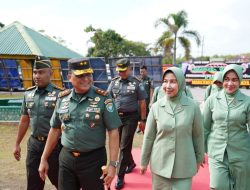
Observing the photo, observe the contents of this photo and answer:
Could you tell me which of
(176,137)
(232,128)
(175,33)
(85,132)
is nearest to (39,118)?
(85,132)

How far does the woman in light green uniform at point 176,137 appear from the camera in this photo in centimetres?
316

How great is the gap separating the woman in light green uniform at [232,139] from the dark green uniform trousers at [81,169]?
141cm

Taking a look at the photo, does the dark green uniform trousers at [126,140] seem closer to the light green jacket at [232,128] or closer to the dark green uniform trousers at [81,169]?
the light green jacket at [232,128]

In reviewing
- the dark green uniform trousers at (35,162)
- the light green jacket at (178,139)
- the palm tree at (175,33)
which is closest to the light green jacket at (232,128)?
the light green jacket at (178,139)

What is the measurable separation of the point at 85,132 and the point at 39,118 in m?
1.17

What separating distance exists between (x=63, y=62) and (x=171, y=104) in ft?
42.1

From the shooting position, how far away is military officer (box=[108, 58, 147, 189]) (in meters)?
5.24

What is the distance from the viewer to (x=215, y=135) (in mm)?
3887

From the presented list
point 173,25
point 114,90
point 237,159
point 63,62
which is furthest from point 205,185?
point 173,25

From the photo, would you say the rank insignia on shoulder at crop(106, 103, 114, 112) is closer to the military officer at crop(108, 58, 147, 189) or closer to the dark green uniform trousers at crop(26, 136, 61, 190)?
the dark green uniform trousers at crop(26, 136, 61, 190)

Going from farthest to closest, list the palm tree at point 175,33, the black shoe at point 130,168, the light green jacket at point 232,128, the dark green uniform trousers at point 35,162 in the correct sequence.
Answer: the palm tree at point 175,33
the black shoe at point 130,168
the dark green uniform trousers at point 35,162
the light green jacket at point 232,128

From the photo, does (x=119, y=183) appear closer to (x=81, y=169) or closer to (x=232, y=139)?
(x=232, y=139)

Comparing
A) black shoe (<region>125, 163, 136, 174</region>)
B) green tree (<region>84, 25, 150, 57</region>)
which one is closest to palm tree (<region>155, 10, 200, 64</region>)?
Result: green tree (<region>84, 25, 150, 57</region>)

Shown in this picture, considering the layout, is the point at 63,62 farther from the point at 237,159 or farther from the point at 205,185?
the point at 237,159
